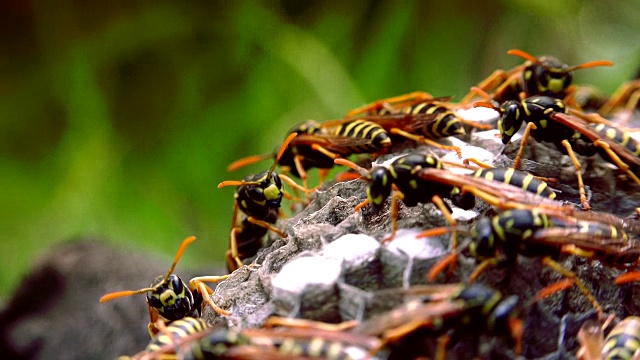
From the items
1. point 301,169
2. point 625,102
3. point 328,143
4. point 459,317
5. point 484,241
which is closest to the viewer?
point 459,317

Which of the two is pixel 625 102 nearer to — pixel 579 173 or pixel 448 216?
pixel 579 173

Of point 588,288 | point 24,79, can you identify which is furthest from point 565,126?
point 24,79

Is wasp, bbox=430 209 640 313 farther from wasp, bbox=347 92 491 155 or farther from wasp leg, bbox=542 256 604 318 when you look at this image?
wasp, bbox=347 92 491 155

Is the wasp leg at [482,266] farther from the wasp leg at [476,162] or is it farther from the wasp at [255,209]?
the wasp at [255,209]

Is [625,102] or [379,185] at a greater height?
[379,185]

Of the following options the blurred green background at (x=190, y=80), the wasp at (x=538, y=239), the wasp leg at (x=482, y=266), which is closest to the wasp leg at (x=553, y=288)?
the wasp at (x=538, y=239)

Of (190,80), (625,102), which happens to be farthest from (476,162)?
(190,80)
